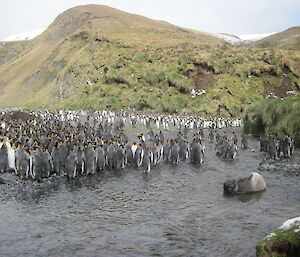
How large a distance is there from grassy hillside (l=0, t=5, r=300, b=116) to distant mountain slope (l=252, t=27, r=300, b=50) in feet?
91.3

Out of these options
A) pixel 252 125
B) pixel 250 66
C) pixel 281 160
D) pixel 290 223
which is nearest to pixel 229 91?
pixel 250 66

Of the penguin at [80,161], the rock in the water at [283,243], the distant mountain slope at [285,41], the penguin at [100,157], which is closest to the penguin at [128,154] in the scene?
the penguin at [100,157]

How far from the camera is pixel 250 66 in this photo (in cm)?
6341

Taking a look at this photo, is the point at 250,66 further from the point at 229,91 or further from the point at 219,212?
the point at 219,212

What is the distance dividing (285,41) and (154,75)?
203 ft

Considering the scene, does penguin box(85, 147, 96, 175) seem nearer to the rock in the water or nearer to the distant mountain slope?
the rock in the water

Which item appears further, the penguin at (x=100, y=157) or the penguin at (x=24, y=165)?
the penguin at (x=100, y=157)

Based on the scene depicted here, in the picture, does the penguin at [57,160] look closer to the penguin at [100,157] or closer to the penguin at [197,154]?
the penguin at [100,157]

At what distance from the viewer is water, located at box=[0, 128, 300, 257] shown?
9227mm

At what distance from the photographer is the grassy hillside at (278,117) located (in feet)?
79.0

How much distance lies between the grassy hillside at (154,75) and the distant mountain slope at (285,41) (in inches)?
1095

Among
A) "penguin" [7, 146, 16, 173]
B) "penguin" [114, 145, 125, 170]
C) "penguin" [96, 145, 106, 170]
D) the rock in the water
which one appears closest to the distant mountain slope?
"penguin" [114, 145, 125, 170]

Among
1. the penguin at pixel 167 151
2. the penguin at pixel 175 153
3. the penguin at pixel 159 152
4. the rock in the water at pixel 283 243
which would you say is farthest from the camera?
the penguin at pixel 167 151

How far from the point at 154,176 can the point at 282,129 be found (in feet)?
41.0
